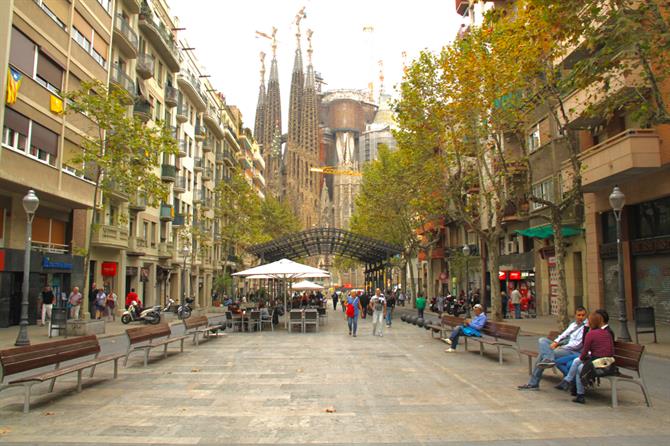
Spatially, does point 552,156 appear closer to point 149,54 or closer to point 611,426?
point 611,426

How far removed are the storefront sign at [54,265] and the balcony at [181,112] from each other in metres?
20.9

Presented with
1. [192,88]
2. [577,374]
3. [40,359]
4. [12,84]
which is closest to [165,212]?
[192,88]

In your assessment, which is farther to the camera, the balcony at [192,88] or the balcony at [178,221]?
A: the balcony at [192,88]

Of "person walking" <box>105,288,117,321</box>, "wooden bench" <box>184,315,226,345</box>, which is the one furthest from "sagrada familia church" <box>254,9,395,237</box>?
"wooden bench" <box>184,315,226,345</box>

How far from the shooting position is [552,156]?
92.8 ft

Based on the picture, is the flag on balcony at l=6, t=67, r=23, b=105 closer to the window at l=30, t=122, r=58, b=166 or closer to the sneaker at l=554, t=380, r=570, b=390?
the window at l=30, t=122, r=58, b=166

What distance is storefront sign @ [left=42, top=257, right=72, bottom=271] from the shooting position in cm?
2502

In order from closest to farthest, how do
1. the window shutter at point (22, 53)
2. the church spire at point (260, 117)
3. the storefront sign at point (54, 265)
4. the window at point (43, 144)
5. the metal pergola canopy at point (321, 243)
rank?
the window shutter at point (22, 53), the window at point (43, 144), the storefront sign at point (54, 265), the metal pergola canopy at point (321, 243), the church spire at point (260, 117)

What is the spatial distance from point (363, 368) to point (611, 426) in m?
5.70

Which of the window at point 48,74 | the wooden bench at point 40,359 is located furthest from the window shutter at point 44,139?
the wooden bench at point 40,359

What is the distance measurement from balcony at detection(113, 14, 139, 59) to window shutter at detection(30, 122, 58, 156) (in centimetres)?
1082

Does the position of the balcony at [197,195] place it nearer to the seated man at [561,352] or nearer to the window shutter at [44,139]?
the window shutter at [44,139]

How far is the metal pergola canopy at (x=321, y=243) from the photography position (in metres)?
30.7

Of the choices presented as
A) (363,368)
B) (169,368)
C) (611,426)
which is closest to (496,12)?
(363,368)
